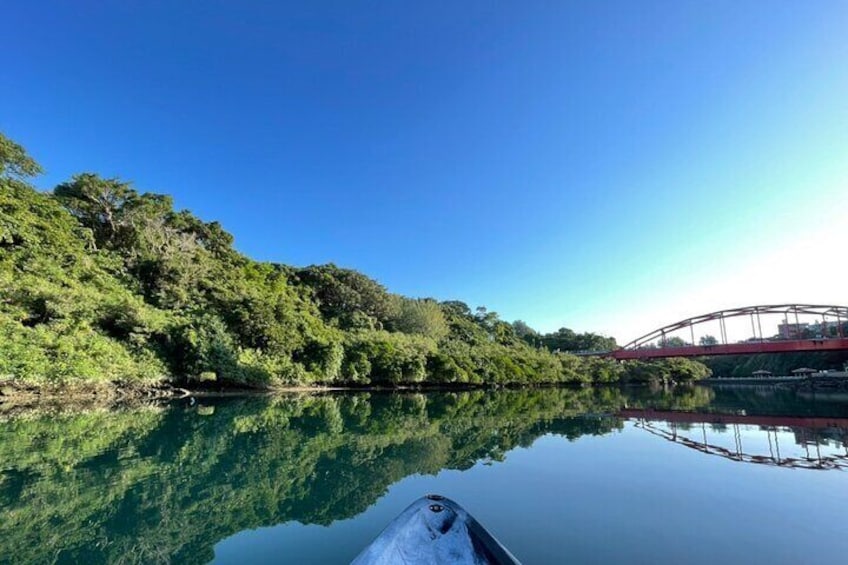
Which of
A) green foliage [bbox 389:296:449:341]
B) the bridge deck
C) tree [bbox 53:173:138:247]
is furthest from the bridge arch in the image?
tree [bbox 53:173:138:247]

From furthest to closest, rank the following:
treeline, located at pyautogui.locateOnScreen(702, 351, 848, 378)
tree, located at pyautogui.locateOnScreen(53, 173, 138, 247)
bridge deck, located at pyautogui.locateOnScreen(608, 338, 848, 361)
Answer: treeline, located at pyautogui.locateOnScreen(702, 351, 848, 378) → tree, located at pyautogui.locateOnScreen(53, 173, 138, 247) → bridge deck, located at pyautogui.locateOnScreen(608, 338, 848, 361)

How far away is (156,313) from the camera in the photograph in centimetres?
2102

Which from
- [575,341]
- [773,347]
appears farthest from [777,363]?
[773,347]

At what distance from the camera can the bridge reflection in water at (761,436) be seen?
25.9 feet

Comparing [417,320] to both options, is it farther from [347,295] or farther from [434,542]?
[434,542]

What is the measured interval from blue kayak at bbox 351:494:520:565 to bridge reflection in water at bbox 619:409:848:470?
7.66 metres

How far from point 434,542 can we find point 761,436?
12.1 metres

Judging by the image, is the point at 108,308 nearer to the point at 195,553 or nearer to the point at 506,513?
the point at 195,553

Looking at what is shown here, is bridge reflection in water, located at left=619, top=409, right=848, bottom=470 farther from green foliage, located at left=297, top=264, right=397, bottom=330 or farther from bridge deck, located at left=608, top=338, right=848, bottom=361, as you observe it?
green foliage, located at left=297, top=264, right=397, bottom=330

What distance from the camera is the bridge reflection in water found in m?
7.89

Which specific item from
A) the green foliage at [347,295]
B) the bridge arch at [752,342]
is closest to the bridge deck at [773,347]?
the bridge arch at [752,342]

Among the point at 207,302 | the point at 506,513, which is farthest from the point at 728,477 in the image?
the point at 207,302

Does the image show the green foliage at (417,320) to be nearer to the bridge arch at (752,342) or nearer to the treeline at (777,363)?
the bridge arch at (752,342)

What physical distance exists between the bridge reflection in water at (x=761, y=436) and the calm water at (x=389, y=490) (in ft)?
0.28
